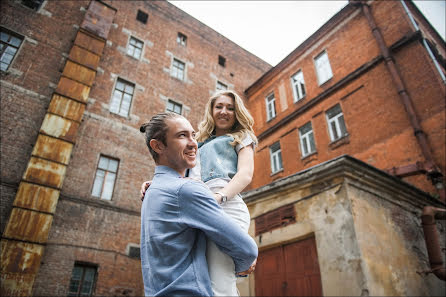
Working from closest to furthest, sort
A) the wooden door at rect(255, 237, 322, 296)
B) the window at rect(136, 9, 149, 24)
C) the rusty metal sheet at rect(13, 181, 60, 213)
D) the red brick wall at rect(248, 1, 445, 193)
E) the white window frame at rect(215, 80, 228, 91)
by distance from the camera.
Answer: the wooden door at rect(255, 237, 322, 296) → the rusty metal sheet at rect(13, 181, 60, 213) → the red brick wall at rect(248, 1, 445, 193) → the window at rect(136, 9, 149, 24) → the white window frame at rect(215, 80, 228, 91)

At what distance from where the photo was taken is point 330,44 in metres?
14.7

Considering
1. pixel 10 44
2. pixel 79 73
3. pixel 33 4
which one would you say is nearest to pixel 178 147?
pixel 79 73

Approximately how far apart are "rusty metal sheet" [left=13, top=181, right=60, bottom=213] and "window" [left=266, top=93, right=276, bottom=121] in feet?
40.9

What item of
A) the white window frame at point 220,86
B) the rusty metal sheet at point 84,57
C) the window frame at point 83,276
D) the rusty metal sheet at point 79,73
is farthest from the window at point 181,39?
the window frame at point 83,276

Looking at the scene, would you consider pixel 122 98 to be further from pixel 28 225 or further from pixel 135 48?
pixel 28 225

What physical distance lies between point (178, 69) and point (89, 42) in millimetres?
5262

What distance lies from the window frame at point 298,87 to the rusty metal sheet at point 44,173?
40.5ft

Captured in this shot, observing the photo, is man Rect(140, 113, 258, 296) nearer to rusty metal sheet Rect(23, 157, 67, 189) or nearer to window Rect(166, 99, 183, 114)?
rusty metal sheet Rect(23, 157, 67, 189)

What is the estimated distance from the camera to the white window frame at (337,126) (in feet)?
41.0

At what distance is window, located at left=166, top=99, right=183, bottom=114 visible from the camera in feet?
48.9

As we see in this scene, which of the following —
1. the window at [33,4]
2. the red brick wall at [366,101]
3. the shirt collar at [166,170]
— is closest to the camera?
the shirt collar at [166,170]

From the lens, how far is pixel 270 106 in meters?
18.0

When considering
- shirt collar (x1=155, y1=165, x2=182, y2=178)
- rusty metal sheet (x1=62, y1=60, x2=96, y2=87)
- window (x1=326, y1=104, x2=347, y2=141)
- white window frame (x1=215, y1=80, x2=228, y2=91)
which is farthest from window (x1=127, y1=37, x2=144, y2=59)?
shirt collar (x1=155, y1=165, x2=182, y2=178)

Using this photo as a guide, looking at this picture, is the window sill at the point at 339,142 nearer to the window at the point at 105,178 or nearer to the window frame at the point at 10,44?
the window at the point at 105,178
